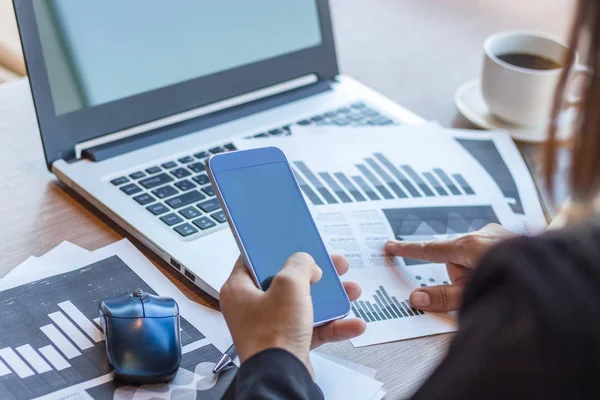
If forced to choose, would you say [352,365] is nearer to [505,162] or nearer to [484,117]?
[505,162]

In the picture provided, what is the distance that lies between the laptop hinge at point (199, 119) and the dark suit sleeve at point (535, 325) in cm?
60

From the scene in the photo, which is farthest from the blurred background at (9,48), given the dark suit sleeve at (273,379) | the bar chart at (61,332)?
the dark suit sleeve at (273,379)

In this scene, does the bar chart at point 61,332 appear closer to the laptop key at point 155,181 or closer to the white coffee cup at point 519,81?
the laptop key at point 155,181

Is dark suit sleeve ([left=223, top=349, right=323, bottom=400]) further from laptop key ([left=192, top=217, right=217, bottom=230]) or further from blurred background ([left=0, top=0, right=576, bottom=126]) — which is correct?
blurred background ([left=0, top=0, right=576, bottom=126])

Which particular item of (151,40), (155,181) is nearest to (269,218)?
(155,181)

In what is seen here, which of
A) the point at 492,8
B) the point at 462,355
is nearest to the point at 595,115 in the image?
the point at 462,355

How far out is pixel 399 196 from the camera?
0.93 metres

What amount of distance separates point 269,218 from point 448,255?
21cm

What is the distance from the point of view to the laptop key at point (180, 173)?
0.93 metres

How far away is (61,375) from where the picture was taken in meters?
0.67

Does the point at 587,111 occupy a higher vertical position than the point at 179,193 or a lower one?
higher

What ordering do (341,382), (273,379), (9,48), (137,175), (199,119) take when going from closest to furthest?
(273,379) < (341,382) < (137,175) < (199,119) < (9,48)

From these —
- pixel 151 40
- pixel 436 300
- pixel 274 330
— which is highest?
pixel 151 40

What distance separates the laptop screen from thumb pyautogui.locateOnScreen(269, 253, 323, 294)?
370 millimetres
